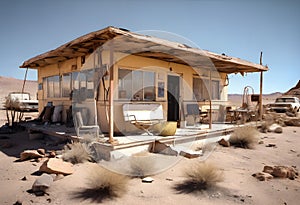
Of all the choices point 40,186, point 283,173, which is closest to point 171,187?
point 40,186

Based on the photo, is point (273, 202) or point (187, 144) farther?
point (187, 144)

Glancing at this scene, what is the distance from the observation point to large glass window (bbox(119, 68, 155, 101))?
27.0ft

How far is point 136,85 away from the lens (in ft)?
28.2

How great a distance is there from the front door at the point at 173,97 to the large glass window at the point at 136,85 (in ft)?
4.50

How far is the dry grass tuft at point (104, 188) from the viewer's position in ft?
13.0

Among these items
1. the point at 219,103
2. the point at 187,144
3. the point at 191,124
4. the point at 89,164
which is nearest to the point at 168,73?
the point at 191,124

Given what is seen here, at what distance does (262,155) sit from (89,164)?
517 centimetres

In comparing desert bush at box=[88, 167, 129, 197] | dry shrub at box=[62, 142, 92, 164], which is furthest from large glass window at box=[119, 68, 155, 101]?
desert bush at box=[88, 167, 129, 197]

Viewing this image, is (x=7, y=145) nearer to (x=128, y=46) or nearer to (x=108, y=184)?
(x=128, y=46)

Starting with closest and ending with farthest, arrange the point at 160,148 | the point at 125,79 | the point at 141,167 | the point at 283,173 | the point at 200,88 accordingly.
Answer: the point at 283,173 → the point at 141,167 → the point at 160,148 → the point at 125,79 → the point at 200,88

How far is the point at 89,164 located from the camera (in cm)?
564

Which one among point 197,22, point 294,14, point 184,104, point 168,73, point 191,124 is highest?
point 294,14

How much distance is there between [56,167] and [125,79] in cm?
418

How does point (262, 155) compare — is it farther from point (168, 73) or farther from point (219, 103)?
point (219, 103)
